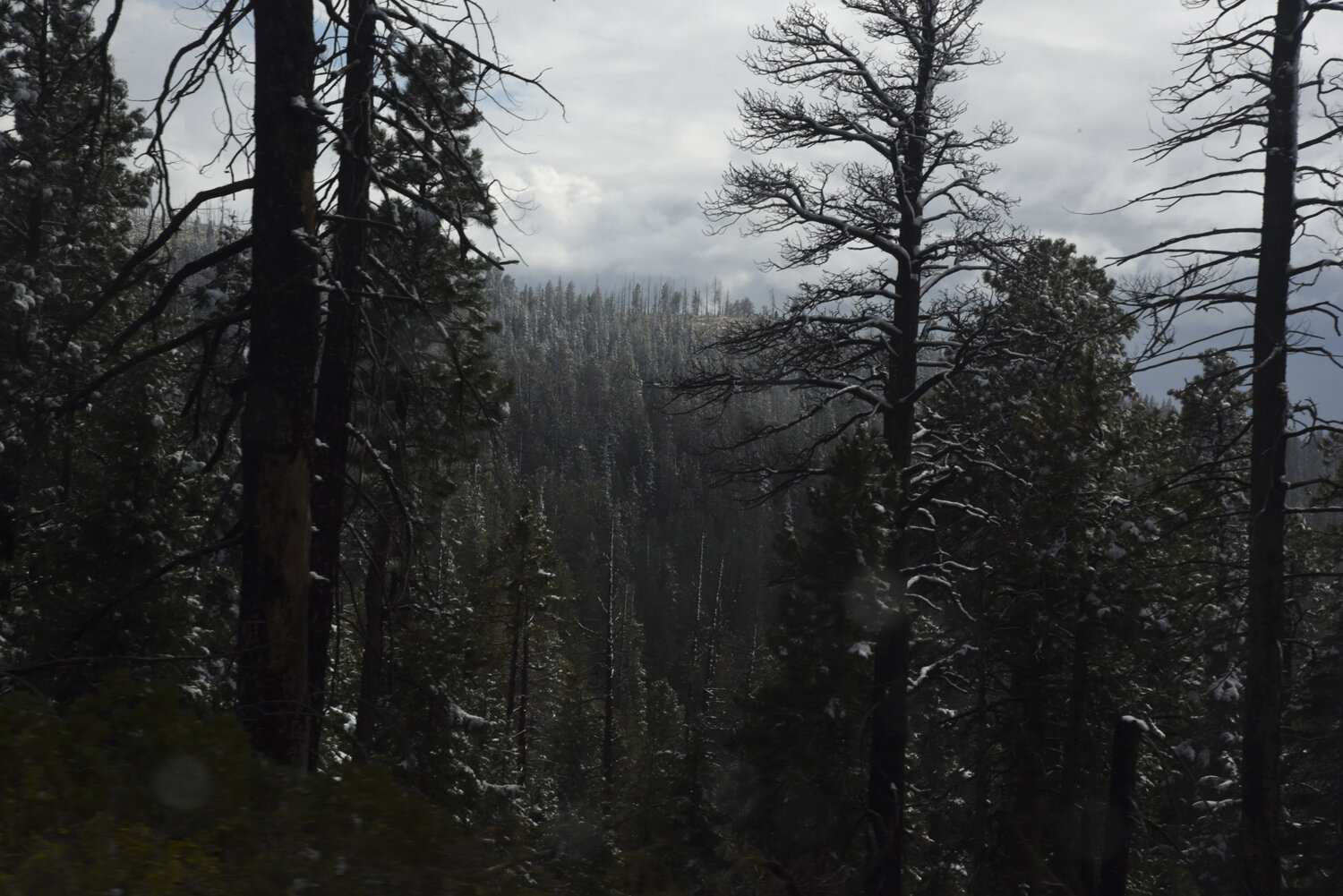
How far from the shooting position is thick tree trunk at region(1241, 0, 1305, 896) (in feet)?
29.2

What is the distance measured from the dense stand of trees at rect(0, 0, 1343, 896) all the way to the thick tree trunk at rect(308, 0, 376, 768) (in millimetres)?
41

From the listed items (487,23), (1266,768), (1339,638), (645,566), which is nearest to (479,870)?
(487,23)

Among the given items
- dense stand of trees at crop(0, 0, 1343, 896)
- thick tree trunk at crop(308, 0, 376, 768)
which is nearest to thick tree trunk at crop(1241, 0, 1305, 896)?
dense stand of trees at crop(0, 0, 1343, 896)

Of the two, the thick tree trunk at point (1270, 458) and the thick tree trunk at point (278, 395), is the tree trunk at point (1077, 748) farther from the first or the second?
the thick tree trunk at point (278, 395)

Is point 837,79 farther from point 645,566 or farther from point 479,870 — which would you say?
point 645,566

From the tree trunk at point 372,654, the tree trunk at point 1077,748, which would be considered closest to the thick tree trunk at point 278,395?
the tree trunk at point 372,654

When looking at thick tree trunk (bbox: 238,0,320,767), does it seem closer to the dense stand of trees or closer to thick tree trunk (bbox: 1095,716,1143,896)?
the dense stand of trees

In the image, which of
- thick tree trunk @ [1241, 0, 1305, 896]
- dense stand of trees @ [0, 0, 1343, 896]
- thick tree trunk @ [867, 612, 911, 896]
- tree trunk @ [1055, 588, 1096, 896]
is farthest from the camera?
tree trunk @ [1055, 588, 1096, 896]

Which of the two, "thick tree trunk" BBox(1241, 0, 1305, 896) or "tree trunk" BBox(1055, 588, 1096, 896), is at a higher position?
"thick tree trunk" BBox(1241, 0, 1305, 896)

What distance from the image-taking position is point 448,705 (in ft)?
57.5

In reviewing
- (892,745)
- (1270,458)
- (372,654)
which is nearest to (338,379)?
(372,654)

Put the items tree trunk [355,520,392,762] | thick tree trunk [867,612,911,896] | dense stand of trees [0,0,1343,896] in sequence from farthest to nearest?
1. tree trunk [355,520,392,762]
2. thick tree trunk [867,612,911,896]
3. dense stand of trees [0,0,1343,896]

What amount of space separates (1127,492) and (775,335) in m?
8.58

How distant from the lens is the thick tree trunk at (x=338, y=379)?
7043mm
